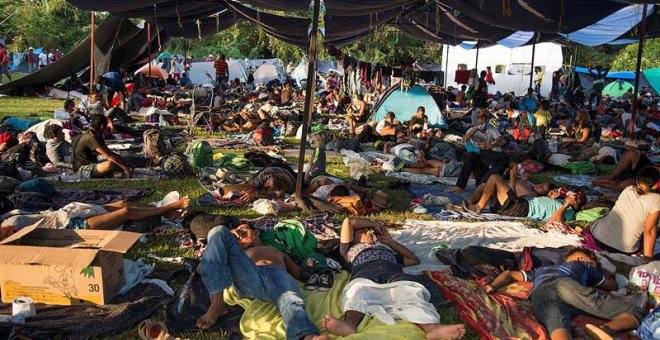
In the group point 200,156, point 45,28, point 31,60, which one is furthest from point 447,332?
point 45,28

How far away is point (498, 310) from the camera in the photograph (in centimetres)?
440

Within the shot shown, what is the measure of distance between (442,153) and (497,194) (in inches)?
145

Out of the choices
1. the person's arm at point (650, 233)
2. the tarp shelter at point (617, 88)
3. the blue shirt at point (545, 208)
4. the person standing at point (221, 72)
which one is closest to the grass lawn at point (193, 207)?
the blue shirt at point (545, 208)

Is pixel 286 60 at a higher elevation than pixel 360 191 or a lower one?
higher

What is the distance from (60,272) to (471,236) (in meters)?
4.19

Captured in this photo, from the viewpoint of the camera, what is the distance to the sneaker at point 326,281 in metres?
4.61

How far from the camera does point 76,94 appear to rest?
19.8 metres

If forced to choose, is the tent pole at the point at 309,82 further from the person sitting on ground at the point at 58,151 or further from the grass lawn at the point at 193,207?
the person sitting on ground at the point at 58,151

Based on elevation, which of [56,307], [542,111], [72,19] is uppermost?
[72,19]

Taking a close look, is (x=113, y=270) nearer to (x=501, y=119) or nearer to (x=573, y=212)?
(x=573, y=212)

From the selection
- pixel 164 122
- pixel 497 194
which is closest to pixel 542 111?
pixel 497 194

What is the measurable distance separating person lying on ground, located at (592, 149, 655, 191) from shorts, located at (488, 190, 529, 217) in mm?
2402

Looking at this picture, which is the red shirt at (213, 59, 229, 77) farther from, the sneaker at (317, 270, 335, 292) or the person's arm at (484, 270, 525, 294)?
the person's arm at (484, 270, 525, 294)

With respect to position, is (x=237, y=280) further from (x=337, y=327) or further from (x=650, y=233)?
(x=650, y=233)
